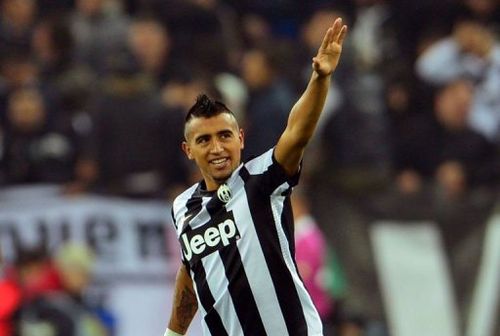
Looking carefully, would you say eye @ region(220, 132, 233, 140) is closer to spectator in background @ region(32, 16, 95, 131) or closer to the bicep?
the bicep

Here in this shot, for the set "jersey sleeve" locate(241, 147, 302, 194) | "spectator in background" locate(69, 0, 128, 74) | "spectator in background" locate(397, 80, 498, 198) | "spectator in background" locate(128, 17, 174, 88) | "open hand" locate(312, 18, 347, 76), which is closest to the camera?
"open hand" locate(312, 18, 347, 76)

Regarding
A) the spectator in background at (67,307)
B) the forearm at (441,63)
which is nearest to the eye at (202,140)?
the spectator in background at (67,307)

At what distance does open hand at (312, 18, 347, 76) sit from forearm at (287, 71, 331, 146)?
1.1 inches

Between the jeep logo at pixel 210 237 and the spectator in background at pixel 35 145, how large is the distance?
5791 mm

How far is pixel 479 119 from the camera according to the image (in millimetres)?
12492

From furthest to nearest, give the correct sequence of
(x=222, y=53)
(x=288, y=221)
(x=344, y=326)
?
(x=222, y=53) → (x=344, y=326) → (x=288, y=221)

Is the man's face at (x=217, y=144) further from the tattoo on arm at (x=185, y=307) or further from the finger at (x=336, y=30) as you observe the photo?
the tattoo on arm at (x=185, y=307)

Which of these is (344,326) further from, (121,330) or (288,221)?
(288,221)

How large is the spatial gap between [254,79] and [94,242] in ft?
6.09

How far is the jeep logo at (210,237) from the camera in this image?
6.27 m

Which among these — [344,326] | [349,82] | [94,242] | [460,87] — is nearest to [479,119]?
[460,87]

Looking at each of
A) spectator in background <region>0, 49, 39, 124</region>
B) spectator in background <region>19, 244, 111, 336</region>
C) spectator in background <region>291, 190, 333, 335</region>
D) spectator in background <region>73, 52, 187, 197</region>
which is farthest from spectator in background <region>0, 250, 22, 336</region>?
spectator in background <region>291, 190, 333, 335</region>

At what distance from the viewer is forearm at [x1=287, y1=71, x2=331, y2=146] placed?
19.6ft

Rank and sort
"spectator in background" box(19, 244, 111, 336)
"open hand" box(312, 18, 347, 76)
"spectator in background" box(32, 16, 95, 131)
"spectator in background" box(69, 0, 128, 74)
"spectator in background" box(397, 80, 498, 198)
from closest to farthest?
1. "open hand" box(312, 18, 347, 76)
2. "spectator in background" box(19, 244, 111, 336)
3. "spectator in background" box(397, 80, 498, 198)
4. "spectator in background" box(32, 16, 95, 131)
5. "spectator in background" box(69, 0, 128, 74)
